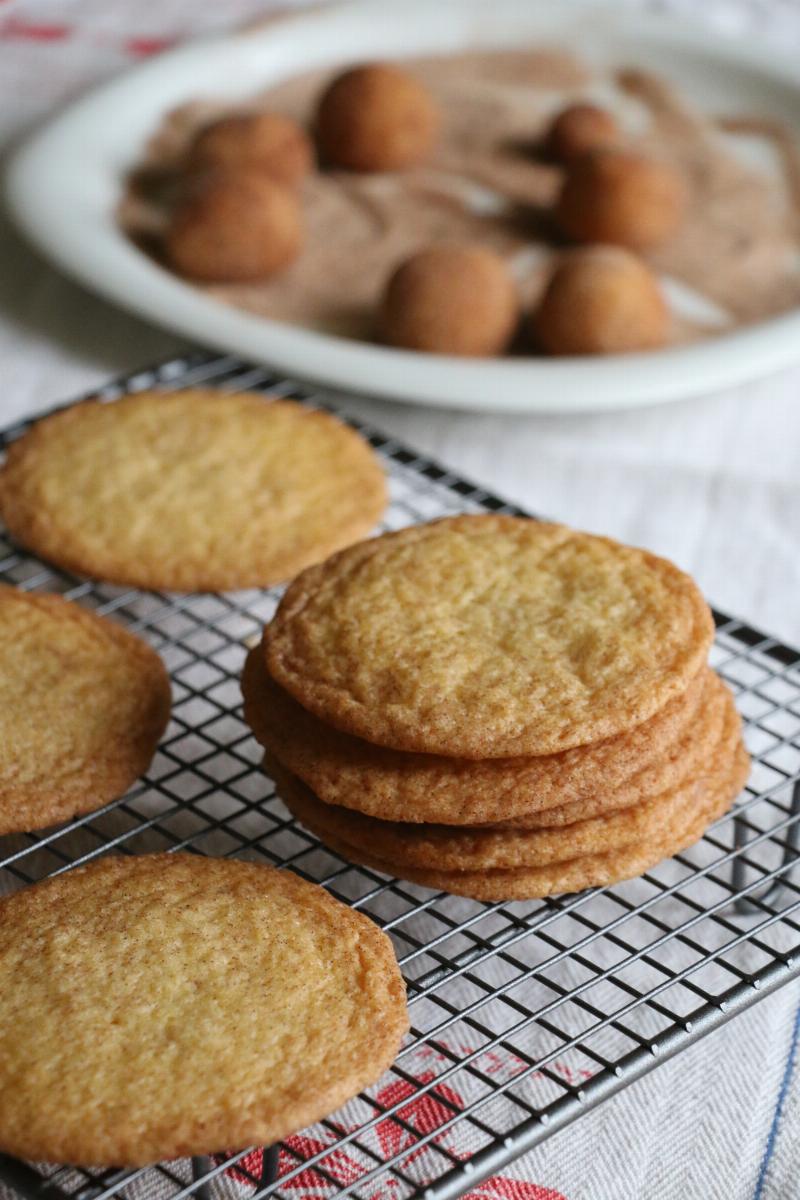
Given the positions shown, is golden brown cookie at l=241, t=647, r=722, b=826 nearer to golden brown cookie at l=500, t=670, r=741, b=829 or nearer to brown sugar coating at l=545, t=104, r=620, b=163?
golden brown cookie at l=500, t=670, r=741, b=829

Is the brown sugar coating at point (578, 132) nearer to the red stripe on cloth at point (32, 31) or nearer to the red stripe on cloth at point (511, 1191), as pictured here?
the red stripe on cloth at point (32, 31)

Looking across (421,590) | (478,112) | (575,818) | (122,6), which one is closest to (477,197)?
(478,112)

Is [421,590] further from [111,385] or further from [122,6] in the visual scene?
[122,6]

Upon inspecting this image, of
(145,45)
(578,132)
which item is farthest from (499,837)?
(145,45)

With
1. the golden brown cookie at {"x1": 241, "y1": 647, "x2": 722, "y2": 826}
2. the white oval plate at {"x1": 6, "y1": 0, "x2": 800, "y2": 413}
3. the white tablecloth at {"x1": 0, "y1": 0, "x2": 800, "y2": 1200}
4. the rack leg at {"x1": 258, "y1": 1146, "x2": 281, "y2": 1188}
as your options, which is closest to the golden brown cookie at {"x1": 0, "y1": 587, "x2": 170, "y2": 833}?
the golden brown cookie at {"x1": 241, "y1": 647, "x2": 722, "y2": 826}

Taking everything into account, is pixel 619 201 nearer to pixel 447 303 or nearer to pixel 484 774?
pixel 447 303
